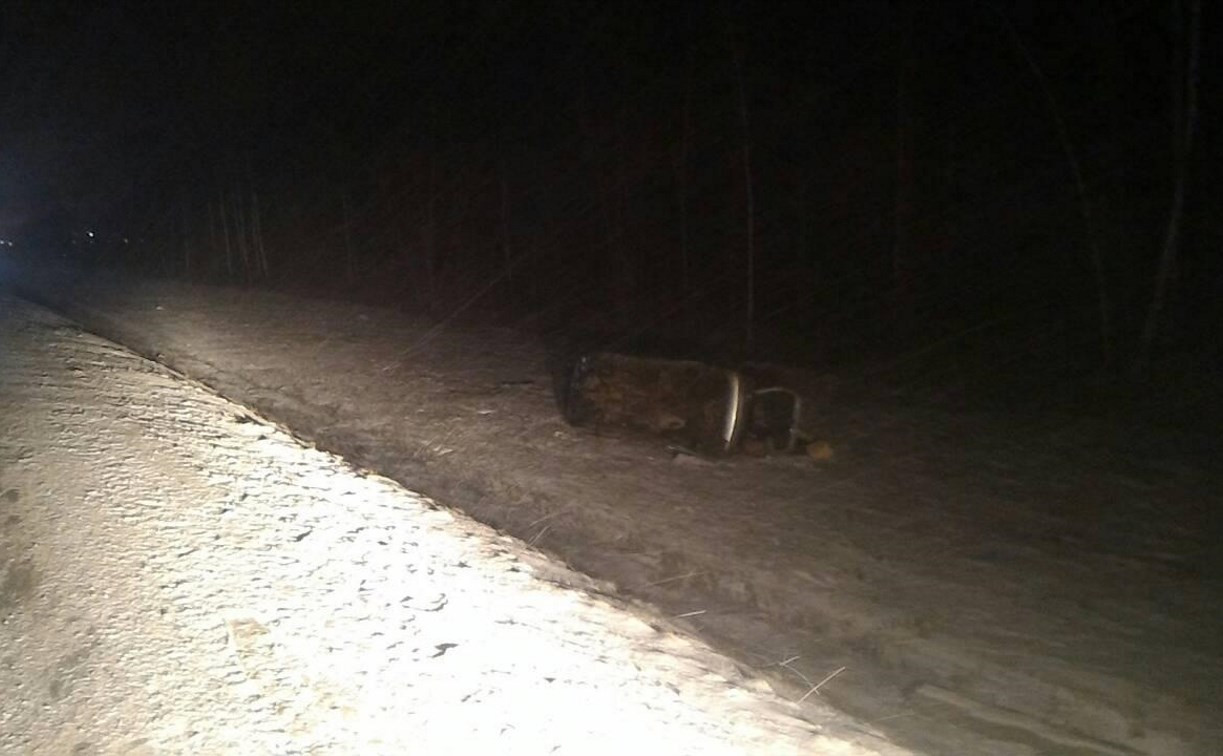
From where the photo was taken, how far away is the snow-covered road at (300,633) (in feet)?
15.2

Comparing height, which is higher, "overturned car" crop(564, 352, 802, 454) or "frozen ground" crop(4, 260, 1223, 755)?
"overturned car" crop(564, 352, 802, 454)

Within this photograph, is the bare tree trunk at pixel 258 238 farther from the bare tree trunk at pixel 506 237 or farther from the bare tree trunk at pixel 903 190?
the bare tree trunk at pixel 903 190

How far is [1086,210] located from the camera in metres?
13.0

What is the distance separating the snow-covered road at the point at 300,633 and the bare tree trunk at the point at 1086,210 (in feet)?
26.9

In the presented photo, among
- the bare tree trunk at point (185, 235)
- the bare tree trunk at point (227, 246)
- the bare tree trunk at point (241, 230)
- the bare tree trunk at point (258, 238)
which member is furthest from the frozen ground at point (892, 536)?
the bare tree trunk at point (185, 235)

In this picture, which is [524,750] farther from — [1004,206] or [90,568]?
[1004,206]

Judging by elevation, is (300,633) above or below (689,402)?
below

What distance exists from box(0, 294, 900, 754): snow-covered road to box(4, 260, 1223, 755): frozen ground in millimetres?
678

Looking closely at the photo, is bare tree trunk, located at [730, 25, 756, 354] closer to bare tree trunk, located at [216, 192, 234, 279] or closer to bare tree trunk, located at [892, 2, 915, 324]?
bare tree trunk, located at [892, 2, 915, 324]

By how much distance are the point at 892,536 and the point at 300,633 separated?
412 centimetres

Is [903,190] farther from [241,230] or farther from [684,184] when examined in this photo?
[241,230]

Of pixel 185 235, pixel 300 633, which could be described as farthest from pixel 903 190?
pixel 185 235

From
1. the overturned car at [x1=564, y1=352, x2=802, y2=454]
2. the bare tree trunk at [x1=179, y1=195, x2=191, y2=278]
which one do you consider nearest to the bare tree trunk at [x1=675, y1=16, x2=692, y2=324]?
the overturned car at [x1=564, y1=352, x2=802, y2=454]

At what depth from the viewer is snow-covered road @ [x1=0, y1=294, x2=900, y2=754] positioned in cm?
464
